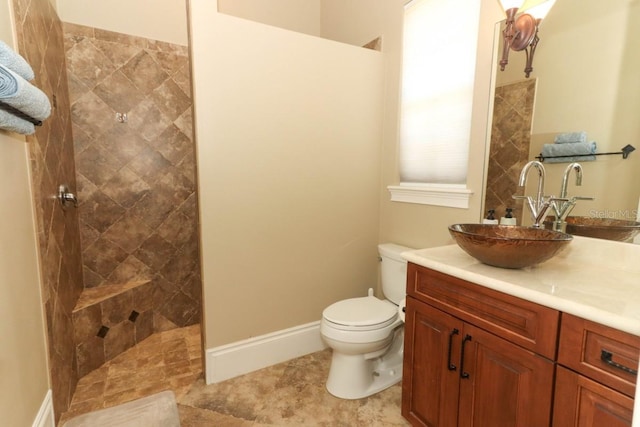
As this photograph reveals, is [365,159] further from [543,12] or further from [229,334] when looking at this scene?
[229,334]

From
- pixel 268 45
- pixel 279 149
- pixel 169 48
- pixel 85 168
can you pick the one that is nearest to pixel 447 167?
pixel 279 149

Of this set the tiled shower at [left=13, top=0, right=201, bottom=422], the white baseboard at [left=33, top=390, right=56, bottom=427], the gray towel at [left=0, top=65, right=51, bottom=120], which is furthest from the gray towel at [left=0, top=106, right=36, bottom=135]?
the white baseboard at [left=33, top=390, right=56, bottom=427]

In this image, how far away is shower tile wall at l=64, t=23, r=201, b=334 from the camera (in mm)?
2346

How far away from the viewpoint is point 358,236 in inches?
95.4

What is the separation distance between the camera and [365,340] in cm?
174

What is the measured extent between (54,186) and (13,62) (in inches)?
42.8

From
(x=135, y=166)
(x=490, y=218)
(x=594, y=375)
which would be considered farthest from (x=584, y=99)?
(x=135, y=166)

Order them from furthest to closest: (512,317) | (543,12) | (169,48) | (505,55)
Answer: (169,48) < (505,55) < (543,12) < (512,317)

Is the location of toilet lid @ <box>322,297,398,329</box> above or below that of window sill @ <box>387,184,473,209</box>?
below

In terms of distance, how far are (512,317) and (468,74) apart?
4.41 ft

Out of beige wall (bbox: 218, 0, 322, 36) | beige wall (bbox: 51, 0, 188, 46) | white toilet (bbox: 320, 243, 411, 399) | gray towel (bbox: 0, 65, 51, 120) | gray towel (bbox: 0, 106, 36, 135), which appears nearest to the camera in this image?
gray towel (bbox: 0, 65, 51, 120)

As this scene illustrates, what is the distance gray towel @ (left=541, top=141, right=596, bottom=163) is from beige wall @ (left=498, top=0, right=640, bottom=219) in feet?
0.07

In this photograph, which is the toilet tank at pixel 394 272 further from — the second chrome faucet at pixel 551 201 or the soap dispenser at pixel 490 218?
the second chrome faucet at pixel 551 201

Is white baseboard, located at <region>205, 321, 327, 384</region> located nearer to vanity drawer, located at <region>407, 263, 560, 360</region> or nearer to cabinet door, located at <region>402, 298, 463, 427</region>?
cabinet door, located at <region>402, 298, 463, 427</region>
